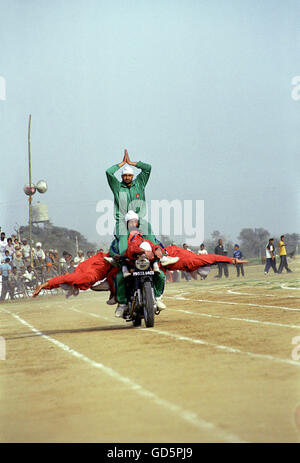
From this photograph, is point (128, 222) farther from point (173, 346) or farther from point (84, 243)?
point (84, 243)

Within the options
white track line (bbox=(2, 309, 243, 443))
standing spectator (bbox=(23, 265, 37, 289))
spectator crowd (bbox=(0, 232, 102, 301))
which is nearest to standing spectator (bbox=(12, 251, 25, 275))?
spectator crowd (bbox=(0, 232, 102, 301))

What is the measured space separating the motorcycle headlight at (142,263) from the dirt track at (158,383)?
100cm

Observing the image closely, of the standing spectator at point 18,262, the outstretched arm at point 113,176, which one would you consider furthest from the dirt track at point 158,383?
the standing spectator at point 18,262

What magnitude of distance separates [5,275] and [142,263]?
18508mm

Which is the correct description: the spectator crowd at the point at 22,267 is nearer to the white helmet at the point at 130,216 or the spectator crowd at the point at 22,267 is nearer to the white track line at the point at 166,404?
the white helmet at the point at 130,216

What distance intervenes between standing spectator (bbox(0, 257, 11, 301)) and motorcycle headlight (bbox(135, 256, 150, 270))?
59.2 feet

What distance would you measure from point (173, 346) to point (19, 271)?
2190 cm

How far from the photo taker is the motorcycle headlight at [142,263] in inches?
474

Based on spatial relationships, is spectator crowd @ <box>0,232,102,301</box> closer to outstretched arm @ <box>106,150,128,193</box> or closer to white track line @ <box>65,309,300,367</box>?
outstretched arm @ <box>106,150,128,193</box>

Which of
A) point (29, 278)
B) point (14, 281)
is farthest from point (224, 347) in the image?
point (29, 278)

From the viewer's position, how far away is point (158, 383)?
22.2 ft

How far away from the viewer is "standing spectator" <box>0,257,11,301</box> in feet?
96.1

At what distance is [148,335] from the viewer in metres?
11.0
